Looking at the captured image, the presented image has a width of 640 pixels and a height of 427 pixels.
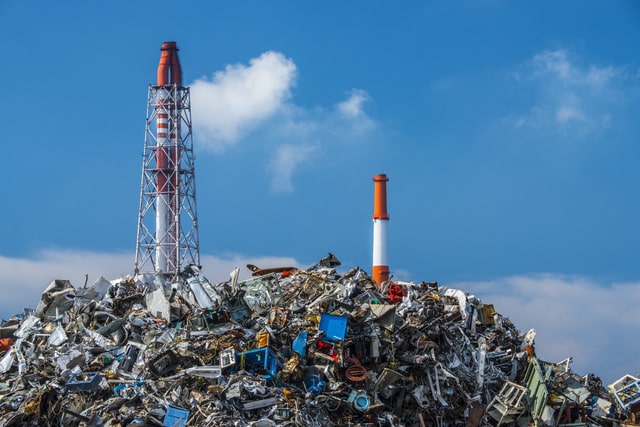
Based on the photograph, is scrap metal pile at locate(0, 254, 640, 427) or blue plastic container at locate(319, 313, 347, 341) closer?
scrap metal pile at locate(0, 254, 640, 427)

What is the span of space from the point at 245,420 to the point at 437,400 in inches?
293

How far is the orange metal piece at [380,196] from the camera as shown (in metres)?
50.4

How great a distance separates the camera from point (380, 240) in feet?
165

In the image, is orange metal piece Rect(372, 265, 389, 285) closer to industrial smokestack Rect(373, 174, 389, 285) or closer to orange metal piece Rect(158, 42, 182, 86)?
industrial smokestack Rect(373, 174, 389, 285)

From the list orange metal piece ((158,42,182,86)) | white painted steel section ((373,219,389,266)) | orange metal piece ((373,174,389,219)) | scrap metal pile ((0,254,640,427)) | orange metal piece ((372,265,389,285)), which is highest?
orange metal piece ((158,42,182,86))

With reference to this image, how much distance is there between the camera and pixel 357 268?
115 feet

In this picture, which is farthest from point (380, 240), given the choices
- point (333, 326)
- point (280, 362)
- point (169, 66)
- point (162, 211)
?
point (280, 362)

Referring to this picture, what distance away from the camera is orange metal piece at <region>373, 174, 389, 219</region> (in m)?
50.4

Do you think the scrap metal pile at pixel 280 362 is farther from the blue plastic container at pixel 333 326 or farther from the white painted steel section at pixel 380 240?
the white painted steel section at pixel 380 240

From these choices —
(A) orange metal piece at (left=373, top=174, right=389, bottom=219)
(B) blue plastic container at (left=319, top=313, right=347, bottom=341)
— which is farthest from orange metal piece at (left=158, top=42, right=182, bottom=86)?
(B) blue plastic container at (left=319, top=313, right=347, bottom=341)

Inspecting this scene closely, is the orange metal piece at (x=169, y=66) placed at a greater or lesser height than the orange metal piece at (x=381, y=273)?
greater

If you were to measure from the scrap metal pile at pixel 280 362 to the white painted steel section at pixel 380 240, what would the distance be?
560 inches

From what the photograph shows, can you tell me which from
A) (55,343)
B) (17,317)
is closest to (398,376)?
(55,343)

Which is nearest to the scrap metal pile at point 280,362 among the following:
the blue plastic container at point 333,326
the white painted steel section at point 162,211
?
the blue plastic container at point 333,326
